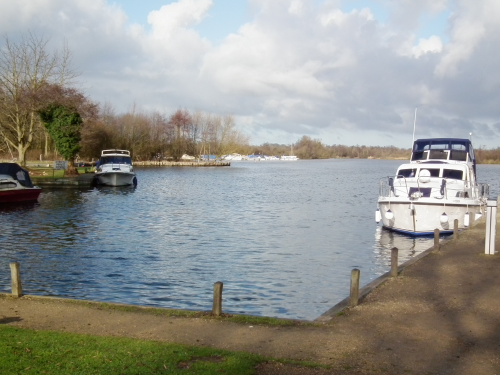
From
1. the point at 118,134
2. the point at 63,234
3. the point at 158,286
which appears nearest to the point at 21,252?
the point at 63,234

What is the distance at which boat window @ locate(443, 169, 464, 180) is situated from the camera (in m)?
27.8

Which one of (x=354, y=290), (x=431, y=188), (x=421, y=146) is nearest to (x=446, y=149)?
(x=421, y=146)

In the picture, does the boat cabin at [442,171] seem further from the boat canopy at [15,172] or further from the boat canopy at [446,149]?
the boat canopy at [15,172]

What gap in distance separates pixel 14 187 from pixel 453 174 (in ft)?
83.1

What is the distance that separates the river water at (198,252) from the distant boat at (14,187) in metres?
0.91

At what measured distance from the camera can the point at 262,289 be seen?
15570 millimetres

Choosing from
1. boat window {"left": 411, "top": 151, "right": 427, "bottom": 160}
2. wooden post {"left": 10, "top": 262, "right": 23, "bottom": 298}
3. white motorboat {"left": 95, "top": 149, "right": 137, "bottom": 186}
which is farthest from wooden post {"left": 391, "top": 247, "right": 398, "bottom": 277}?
white motorboat {"left": 95, "top": 149, "right": 137, "bottom": 186}

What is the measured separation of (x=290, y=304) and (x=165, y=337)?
554 cm

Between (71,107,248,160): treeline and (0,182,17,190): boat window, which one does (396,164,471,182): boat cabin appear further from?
(71,107,248,160): treeline

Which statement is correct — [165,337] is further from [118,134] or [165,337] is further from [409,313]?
[118,134]

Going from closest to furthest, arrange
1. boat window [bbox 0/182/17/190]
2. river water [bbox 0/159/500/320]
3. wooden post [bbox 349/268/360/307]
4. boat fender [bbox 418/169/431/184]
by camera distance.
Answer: wooden post [bbox 349/268/360/307]
river water [bbox 0/159/500/320]
boat fender [bbox 418/169/431/184]
boat window [bbox 0/182/17/190]

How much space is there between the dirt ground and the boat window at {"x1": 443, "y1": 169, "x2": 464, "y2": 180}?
51.6 feet

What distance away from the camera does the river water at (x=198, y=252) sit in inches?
589

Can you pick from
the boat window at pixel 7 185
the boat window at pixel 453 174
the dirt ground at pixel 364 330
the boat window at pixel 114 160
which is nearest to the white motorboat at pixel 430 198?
the boat window at pixel 453 174
